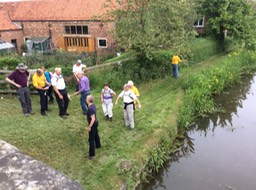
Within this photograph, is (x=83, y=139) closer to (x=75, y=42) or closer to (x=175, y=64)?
(x=175, y=64)

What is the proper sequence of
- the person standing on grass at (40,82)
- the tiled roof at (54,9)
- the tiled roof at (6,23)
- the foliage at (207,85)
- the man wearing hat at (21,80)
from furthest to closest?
the tiled roof at (6,23) → the tiled roof at (54,9) → the foliage at (207,85) → the person standing on grass at (40,82) → the man wearing hat at (21,80)

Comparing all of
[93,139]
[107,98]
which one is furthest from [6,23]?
[93,139]

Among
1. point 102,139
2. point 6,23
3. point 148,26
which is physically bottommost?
point 102,139

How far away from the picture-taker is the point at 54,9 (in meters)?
28.3

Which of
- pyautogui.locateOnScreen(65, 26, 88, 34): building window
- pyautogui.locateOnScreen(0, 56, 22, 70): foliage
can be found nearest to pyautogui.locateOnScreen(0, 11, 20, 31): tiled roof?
pyautogui.locateOnScreen(65, 26, 88, 34): building window

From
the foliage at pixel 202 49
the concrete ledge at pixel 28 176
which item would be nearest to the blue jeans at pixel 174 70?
the foliage at pixel 202 49

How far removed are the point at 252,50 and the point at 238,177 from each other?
16.9 metres

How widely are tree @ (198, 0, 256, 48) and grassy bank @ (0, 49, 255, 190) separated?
44.3 feet

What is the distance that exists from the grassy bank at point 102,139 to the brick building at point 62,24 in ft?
45.2

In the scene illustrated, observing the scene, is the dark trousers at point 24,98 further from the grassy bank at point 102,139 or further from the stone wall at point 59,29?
the stone wall at point 59,29

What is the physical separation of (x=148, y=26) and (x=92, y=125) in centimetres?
908

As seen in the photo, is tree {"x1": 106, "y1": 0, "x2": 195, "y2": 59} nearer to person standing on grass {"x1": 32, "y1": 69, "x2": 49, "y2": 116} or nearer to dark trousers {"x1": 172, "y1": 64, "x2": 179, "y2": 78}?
dark trousers {"x1": 172, "y1": 64, "x2": 179, "y2": 78}

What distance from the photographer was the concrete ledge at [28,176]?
9.36 ft

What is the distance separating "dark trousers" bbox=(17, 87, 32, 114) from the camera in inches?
383
